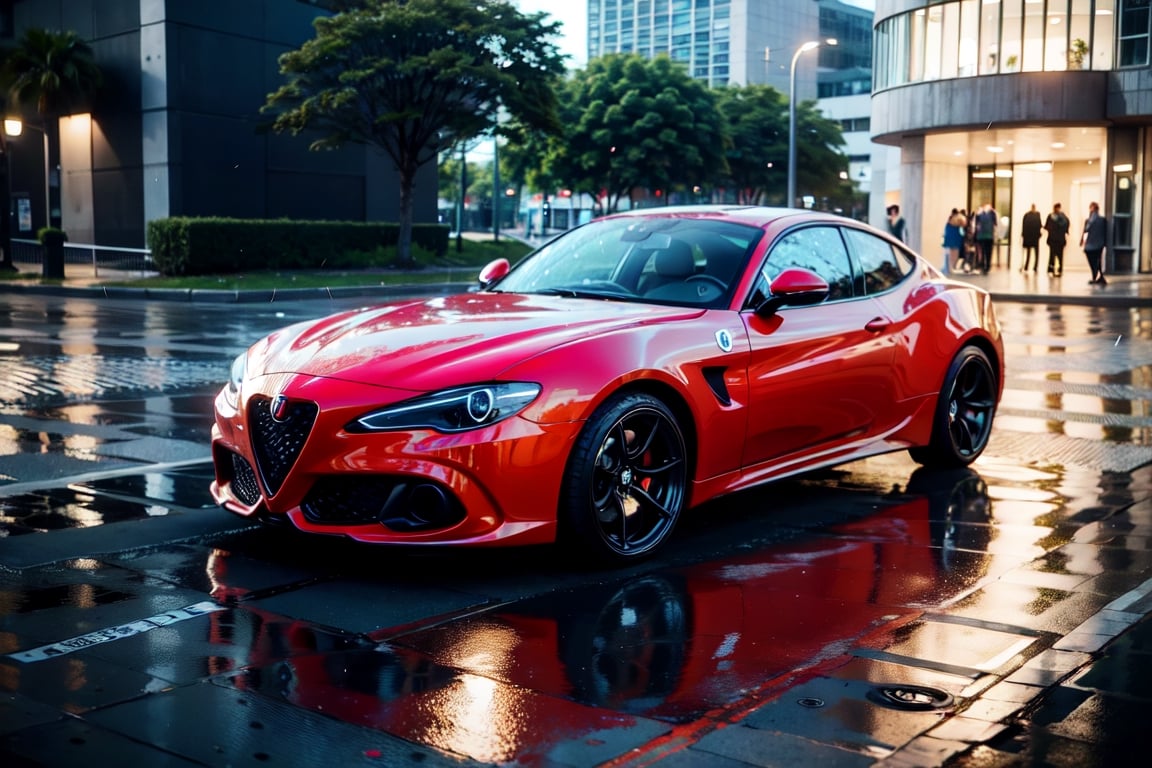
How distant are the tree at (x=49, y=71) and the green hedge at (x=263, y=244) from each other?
773 centimetres

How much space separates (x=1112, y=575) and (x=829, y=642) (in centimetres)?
153

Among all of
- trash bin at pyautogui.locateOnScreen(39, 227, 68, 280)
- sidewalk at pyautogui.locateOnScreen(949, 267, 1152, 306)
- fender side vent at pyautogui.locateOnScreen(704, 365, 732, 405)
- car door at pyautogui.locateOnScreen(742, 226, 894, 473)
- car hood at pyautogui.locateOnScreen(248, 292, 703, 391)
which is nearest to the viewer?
car hood at pyautogui.locateOnScreen(248, 292, 703, 391)

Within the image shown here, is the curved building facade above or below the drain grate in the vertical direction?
above

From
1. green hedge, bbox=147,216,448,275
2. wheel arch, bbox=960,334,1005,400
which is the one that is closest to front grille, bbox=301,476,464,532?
wheel arch, bbox=960,334,1005,400

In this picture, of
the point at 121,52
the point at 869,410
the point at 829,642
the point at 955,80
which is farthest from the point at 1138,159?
Result: the point at 829,642

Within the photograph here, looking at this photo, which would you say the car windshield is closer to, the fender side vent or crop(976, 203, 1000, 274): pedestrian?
the fender side vent

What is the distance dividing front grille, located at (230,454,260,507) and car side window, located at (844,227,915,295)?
3231 millimetres

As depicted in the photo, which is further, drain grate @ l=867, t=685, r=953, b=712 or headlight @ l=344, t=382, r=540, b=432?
headlight @ l=344, t=382, r=540, b=432

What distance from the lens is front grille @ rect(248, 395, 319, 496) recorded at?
4793mm

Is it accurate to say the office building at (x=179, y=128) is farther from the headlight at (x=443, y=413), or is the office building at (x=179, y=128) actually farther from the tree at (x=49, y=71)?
the headlight at (x=443, y=413)

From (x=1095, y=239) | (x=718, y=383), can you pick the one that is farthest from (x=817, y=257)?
(x=1095, y=239)

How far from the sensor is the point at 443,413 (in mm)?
4645

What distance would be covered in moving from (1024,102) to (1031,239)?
493 cm

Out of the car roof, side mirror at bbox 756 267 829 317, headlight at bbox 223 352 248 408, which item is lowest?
headlight at bbox 223 352 248 408
